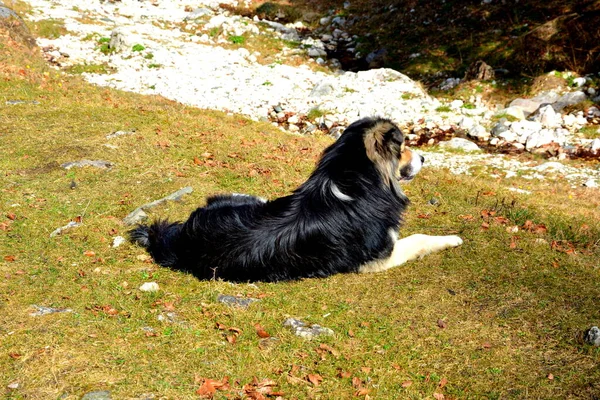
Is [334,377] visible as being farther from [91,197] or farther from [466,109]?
[466,109]

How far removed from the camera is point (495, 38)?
2166cm

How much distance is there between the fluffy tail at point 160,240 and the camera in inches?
253

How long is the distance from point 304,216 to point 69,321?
2.70 metres

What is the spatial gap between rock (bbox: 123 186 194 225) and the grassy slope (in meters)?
0.18

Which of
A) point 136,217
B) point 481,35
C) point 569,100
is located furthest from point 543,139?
point 136,217

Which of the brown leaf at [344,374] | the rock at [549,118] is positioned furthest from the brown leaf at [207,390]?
the rock at [549,118]

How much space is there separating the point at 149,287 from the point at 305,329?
189 cm

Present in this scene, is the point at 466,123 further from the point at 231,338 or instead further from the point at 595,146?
the point at 231,338

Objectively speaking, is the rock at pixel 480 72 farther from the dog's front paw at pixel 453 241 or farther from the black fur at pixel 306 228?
the black fur at pixel 306 228

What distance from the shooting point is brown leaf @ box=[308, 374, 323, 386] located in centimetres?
437

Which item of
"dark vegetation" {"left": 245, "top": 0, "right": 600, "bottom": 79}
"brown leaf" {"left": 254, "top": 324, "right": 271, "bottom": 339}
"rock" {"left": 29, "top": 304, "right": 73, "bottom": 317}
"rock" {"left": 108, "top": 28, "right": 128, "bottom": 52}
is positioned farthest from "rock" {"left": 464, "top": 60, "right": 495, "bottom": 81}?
"rock" {"left": 29, "top": 304, "right": 73, "bottom": 317}

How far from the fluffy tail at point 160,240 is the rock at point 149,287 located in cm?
57

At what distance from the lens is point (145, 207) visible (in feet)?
27.0

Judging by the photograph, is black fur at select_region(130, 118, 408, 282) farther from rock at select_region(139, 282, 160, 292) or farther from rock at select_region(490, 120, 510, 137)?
rock at select_region(490, 120, 510, 137)
